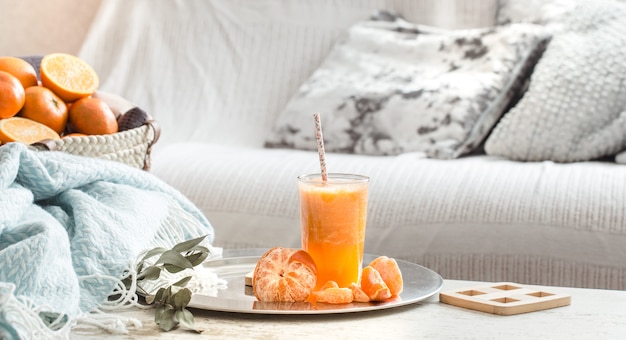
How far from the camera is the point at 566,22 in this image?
2062 millimetres

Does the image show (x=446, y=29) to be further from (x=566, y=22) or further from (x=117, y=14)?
(x=117, y=14)

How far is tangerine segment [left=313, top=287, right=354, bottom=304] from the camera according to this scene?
91 cm

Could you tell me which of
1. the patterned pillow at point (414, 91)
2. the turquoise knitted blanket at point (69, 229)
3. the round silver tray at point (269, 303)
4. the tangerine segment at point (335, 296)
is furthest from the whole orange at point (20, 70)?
the patterned pillow at point (414, 91)

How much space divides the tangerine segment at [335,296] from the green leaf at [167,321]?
0.52 ft

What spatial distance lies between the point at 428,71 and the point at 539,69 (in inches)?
12.0

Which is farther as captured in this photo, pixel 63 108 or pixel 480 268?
pixel 480 268

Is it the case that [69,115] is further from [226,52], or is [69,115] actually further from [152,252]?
[226,52]

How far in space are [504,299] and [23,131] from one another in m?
0.74

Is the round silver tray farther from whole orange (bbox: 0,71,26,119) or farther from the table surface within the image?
whole orange (bbox: 0,71,26,119)

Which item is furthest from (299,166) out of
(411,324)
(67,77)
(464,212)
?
(411,324)

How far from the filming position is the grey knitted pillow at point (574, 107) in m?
1.85

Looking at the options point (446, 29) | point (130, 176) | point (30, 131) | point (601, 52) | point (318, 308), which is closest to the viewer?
point (318, 308)

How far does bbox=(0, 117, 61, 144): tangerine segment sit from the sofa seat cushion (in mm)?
552

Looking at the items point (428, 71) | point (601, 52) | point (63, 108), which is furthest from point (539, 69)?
point (63, 108)
